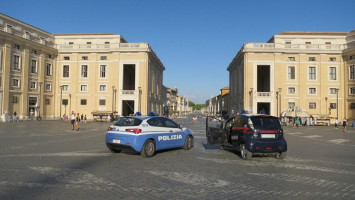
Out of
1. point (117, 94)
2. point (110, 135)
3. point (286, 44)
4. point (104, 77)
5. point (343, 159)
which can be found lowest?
point (343, 159)

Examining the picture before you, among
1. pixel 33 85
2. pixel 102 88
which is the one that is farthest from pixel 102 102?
pixel 33 85

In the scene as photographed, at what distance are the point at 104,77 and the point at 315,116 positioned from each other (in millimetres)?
36678

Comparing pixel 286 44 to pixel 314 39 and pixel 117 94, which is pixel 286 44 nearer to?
pixel 314 39

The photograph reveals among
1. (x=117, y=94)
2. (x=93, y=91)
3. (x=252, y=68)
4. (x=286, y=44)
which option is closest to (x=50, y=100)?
(x=93, y=91)

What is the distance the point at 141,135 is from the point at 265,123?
4455 millimetres

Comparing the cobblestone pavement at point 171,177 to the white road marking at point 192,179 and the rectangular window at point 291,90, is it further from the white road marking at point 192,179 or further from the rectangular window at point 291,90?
the rectangular window at point 291,90

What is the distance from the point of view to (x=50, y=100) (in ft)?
168

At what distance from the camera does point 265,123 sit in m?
10.1

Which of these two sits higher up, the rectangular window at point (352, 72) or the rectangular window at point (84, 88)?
the rectangular window at point (352, 72)

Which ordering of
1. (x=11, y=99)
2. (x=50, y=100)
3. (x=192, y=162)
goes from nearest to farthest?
(x=192, y=162) → (x=11, y=99) → (x=50, y=100)

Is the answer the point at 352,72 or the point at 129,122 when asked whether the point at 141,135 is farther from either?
the point at 352,72

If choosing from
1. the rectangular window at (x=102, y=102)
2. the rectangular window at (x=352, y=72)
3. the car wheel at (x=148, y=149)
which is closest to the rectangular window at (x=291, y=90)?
the rectangular window at (x=352, y=72)

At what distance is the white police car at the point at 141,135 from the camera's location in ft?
32.5

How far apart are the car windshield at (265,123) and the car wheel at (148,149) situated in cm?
378
